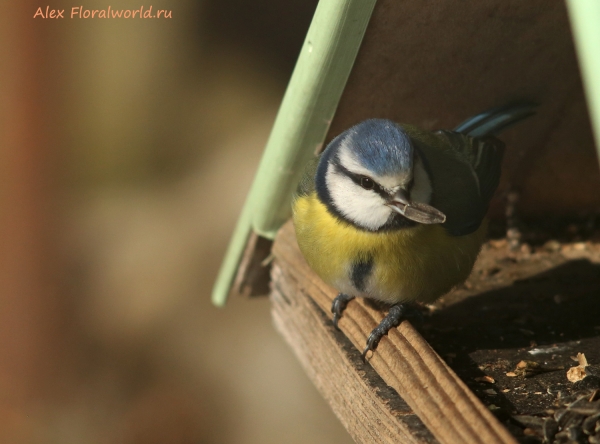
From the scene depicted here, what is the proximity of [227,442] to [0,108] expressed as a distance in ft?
5.02

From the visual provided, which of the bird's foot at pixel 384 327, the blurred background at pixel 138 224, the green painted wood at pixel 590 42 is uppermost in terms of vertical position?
the green painted wood at pixel 590 42

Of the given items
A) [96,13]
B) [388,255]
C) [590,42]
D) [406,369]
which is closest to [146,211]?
[96,13]

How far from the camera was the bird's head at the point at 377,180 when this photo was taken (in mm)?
1301

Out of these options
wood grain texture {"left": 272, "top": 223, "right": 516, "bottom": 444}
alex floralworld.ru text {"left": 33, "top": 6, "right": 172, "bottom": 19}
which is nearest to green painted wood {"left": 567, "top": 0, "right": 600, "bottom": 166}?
wood grain texture {"left": 272, "top": 223, "right": 516, "bottom": 444}

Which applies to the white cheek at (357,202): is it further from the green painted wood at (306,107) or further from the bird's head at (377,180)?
the green painted wood at (306,107)

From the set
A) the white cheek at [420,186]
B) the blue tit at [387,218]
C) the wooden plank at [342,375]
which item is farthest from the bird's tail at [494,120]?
the wooden plank at [342,375]

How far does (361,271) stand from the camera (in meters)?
1.40

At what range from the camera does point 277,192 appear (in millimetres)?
1701

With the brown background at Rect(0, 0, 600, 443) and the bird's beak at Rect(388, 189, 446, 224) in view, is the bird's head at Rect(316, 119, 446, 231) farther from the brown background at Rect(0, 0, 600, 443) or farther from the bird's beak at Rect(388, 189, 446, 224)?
the brown background at Rect(0, 0, 600, 443)

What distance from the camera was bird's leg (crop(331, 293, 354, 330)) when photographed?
148 cm

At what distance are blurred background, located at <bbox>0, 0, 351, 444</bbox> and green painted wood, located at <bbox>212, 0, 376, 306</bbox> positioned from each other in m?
1.18

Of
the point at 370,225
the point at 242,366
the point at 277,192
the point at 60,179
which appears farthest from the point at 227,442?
the point at 370,225

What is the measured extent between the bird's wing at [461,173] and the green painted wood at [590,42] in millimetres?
614

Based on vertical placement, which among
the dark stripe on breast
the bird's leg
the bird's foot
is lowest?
the bird's leg
